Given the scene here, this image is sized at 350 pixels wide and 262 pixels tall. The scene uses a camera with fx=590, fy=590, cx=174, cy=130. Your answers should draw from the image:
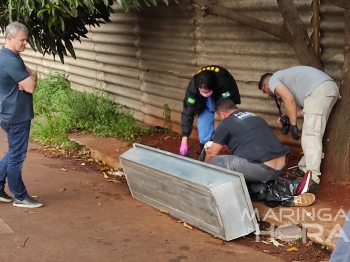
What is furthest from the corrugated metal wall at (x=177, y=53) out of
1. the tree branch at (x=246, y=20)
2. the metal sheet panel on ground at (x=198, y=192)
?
the metal sheet panel on ground at (x=198, y=192)

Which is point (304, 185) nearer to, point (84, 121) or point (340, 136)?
point (340, 136)

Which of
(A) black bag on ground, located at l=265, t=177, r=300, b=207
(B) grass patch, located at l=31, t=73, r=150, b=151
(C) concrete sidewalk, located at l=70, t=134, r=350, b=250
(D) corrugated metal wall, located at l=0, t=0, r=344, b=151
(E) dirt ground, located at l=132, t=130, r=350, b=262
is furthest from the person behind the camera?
(B) grass patch, located at l=31, t=73, r=150, b=151

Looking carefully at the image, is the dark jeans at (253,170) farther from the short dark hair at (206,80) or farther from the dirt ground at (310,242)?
the short dark hair at (206,80)

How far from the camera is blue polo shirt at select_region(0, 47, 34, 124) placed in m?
5.64

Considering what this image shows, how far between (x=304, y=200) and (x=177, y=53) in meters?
3.74

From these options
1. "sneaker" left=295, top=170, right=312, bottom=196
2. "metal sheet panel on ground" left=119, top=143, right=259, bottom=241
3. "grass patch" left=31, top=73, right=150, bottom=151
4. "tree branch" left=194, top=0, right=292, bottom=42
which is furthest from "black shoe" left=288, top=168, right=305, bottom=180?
"grass patch" left=31, top=73, right=150, bottom=151

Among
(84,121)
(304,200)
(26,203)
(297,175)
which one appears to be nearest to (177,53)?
(84,121)

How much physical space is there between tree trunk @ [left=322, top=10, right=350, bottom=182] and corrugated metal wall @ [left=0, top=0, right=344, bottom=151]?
49 cm

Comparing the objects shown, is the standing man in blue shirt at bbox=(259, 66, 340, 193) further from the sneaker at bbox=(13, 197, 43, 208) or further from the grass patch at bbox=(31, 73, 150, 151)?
the grass patch at bbox=(31, 73, 150, 151)

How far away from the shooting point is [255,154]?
18.2ft

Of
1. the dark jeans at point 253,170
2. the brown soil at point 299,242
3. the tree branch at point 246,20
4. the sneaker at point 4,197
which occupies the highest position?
the tree branch at point 246,20

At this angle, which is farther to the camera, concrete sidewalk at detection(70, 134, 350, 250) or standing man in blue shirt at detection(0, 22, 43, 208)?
standing man in blue shirt at detection(0, 22, 43, 208)

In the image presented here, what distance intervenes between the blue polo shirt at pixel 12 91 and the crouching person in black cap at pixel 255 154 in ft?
6.25

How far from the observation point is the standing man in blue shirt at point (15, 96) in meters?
5.65
